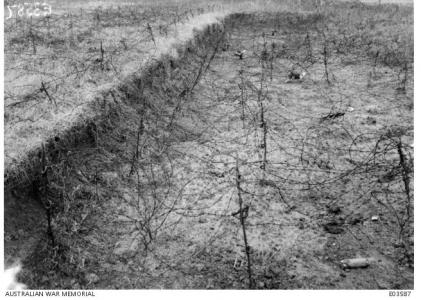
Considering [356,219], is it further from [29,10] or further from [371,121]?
[29,10]

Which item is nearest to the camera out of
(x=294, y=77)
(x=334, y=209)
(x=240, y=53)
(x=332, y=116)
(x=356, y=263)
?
(x=356, y=263)

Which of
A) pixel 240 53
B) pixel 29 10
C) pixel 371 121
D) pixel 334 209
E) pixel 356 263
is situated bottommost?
pixel 356 263

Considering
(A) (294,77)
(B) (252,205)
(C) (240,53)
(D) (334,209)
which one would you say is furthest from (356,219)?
(C) (240,53)

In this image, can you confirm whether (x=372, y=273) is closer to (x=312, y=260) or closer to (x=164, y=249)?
(x=312, y=260)

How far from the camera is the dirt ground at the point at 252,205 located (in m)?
3.34

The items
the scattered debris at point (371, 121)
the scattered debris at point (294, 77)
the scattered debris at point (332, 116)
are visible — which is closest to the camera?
the scattered debris at point (371, 121)

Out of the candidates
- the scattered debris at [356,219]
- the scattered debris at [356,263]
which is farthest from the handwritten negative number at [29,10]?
the scattered debris at [356,263]

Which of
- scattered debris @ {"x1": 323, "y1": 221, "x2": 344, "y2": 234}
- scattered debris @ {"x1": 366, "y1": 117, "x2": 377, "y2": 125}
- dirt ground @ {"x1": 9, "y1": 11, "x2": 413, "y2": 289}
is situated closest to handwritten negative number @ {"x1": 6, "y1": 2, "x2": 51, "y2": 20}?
dirt ground @ {"x1": 9, "y1": 11, "x2": 413, "y2": 289}

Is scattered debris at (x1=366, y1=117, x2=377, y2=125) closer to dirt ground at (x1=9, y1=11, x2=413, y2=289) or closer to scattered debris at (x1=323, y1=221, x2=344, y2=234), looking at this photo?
dirt ground at (x1=9, y1=11, x2=413, y2=289)

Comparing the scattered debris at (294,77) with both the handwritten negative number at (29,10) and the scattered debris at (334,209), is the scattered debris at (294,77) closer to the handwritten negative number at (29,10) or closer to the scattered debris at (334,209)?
the scattered debris at (334,209)

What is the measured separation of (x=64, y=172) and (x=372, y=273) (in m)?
2.99

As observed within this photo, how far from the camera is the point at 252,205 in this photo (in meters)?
4.16

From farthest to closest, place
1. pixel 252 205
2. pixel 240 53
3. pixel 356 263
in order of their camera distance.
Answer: pixel 240 53, pixel 252 205, pixel 356 263

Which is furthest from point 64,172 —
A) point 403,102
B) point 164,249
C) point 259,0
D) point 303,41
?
point 259,0
